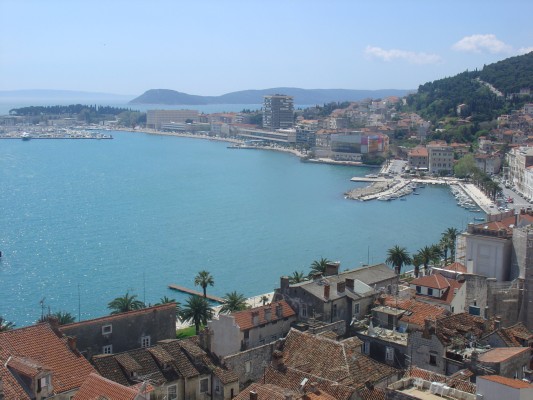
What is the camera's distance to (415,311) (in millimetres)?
16062

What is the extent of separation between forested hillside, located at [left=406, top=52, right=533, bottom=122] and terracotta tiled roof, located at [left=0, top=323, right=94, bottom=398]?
96777mm

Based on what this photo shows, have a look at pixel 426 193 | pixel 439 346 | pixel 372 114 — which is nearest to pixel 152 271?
pixel 439 346

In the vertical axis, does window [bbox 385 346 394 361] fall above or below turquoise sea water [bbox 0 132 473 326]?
above

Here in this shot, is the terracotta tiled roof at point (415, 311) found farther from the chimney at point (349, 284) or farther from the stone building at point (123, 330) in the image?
the stone building at point (123, 330)

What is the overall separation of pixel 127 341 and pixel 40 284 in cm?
2255

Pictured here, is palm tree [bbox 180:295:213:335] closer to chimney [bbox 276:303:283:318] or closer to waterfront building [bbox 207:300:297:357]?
waterfront building [bbox 207:300:297:357]

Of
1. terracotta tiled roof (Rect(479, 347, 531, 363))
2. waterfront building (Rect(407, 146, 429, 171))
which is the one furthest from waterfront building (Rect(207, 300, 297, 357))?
waterfront building (Rect(407, 146, 429, 171))

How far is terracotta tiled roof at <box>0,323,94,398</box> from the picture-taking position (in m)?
11.5

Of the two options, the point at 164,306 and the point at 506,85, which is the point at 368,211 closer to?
the point at 164,306

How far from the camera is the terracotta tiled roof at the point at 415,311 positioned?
1551cm

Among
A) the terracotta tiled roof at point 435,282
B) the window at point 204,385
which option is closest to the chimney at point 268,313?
the window at point 204,385

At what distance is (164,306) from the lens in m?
15.4

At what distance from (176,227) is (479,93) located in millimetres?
77892

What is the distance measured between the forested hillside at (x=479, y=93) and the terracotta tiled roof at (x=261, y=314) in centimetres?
9111
